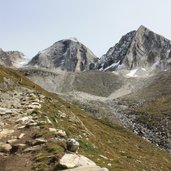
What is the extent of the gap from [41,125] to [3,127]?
387 centimetres

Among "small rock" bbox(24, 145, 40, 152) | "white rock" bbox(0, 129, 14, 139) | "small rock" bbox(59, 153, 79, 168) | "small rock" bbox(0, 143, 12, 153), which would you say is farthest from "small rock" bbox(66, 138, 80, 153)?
"white rock" bbox(0, 129, 14, 139)

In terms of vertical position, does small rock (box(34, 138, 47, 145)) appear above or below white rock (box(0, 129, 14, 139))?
above

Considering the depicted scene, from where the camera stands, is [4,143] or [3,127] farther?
[3,127]

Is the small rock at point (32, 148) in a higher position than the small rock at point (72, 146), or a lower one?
lower

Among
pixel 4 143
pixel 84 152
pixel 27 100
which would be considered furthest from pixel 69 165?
pixel 27 100

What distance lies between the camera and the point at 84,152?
27.4 m

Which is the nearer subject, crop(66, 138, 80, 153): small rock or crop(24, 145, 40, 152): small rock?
crop(66, 138, 80, 153): small rock

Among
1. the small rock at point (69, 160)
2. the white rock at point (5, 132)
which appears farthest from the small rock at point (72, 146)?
the white rock at point (5, 132)

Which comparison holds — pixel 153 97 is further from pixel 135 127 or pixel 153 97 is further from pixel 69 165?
pixel 69 165

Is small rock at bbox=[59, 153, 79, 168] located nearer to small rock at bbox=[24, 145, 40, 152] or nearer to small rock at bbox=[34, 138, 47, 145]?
small rock at bbox=[24, 145, 40, 152]

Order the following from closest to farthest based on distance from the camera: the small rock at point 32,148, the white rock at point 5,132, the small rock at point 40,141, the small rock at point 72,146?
the small rock at point 72,146
the small rock at point 32,148
the small rock at point 40,141
the white rock at point 5,132

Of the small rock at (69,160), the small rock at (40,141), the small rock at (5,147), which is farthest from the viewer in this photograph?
the small rock at (5,147)

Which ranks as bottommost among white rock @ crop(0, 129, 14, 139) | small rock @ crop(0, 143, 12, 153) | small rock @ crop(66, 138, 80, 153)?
small rock @ crop(0, 143, 12, 153)

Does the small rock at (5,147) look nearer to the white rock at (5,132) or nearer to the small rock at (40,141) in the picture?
the small rock at (40,141)
